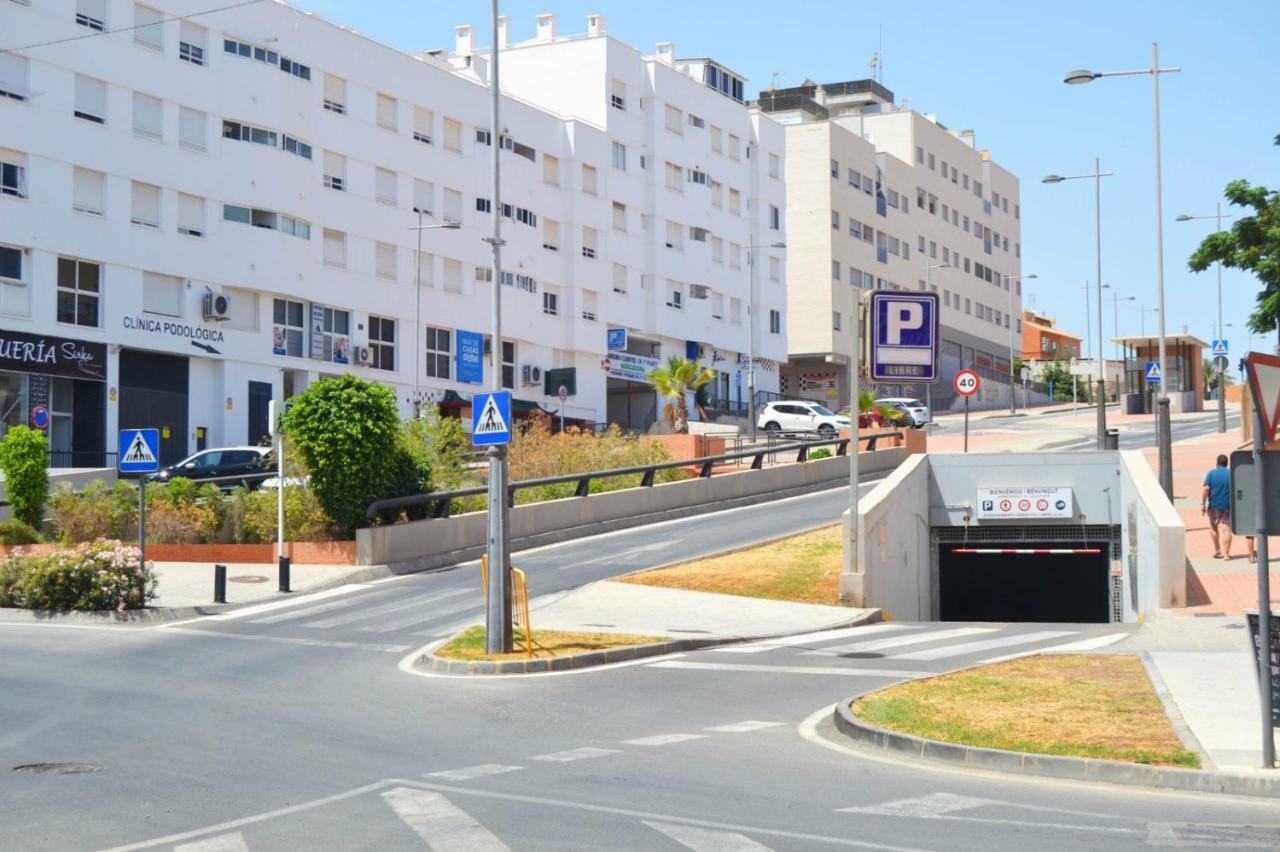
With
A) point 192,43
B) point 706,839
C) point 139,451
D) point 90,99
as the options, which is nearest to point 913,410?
point 192,43

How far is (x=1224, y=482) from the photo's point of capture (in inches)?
972

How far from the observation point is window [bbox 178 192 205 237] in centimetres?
4881

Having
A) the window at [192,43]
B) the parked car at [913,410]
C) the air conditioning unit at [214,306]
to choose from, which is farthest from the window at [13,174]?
the parked car at [913,410]

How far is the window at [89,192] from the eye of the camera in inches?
1793

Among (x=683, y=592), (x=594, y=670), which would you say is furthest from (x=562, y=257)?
(x=594, y=670)

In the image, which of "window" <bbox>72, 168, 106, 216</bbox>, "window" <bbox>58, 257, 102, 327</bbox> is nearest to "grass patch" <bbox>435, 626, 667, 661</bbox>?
"window" <bbox>58, 257, 102, 327</bbox>

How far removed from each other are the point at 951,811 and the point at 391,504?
69.2ft

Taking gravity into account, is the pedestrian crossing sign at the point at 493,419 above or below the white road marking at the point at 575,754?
above

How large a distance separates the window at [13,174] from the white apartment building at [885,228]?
1861 inches

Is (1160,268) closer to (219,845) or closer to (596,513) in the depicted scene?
(596,513)

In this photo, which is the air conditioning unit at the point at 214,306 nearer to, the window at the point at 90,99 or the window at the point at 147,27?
the window at the point at 90,99

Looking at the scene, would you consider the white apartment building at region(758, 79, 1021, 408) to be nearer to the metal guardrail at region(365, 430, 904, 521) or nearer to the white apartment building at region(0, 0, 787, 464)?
the white apartment building at region(0, 0, 787, 464)

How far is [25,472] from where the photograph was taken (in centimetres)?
3328

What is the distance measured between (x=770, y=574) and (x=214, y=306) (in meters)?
29.0
